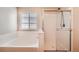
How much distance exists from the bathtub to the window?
4 cm

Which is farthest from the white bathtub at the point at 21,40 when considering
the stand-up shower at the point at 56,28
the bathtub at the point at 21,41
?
the stand-up shower at the point at 56,28

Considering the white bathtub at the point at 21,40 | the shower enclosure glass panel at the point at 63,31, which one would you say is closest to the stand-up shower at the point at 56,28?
the shower enclosure glass panel at the point at 63,31

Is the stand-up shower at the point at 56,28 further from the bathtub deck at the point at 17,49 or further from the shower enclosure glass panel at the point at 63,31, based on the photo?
the bathtub deck at the point at 17,49

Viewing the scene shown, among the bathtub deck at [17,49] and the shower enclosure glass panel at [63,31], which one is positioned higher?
the shower enclosure glass panel at [63,31]

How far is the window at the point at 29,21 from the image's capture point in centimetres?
102

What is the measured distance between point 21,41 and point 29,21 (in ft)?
0.62

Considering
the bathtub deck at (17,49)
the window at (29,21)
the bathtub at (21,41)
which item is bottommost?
the bathtub deck at (17,49)

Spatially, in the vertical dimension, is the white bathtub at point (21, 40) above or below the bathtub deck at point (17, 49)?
above

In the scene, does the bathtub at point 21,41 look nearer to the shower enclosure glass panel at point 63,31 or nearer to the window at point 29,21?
the window at point 29,21

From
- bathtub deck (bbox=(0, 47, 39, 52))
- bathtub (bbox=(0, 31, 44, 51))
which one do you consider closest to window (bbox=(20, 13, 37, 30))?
bathtub (bbox=(0, 31, 44, 51))
